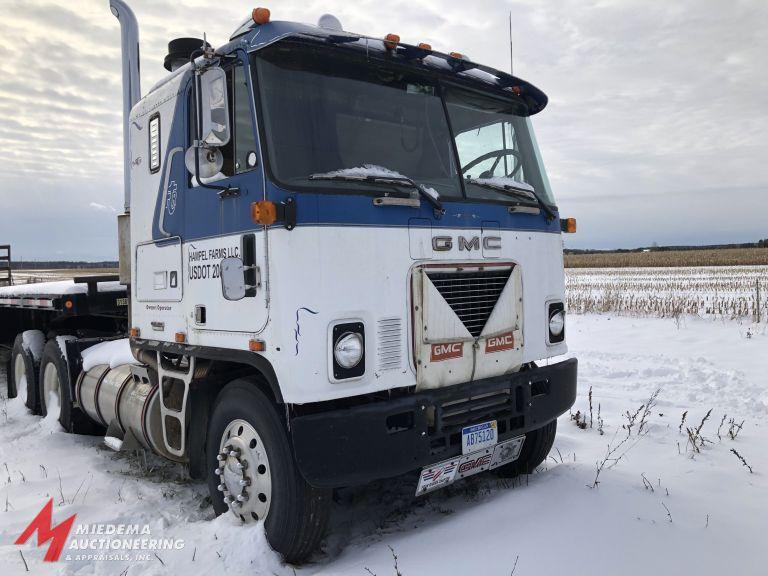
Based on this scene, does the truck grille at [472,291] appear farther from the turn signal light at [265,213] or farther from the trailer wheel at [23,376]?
the trailer wheel at [23,376]

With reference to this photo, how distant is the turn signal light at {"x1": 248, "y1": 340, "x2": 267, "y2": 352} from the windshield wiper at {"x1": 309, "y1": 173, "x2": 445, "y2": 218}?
91 centimetres

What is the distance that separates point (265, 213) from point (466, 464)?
1.97m

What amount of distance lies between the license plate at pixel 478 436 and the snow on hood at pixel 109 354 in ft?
10.3

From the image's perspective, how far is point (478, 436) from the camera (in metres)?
3.69

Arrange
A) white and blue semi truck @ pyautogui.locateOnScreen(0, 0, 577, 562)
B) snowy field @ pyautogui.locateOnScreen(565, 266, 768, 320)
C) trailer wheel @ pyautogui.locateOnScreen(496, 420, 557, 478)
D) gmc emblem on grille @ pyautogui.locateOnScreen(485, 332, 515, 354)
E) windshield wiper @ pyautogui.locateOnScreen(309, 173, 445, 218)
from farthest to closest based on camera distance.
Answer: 1. snowy field @ pyautogui.locateOnScreen(565, 266, 768, 320)
2. trailer wheel @ pyautogui.locateOnScreen(496, 420, 557, 478)
3. gmc emblem on grille @ pyautogui.locateOnScreen(485, 332, 515, 354)
4. windshield wiper @ pyautogui.locateOnScreen(309, 173, 445, 218)
5. white and blue semi truck @ pyautogui.locateOnScreen(0, 0, 577, 562)

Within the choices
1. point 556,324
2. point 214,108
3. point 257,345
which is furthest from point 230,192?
point 556,324

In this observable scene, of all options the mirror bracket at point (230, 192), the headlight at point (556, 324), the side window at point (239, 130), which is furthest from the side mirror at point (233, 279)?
the headlight at point (556, 324)

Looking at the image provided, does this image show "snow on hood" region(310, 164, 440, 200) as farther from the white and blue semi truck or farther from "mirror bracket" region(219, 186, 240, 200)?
"mirror bracket" region(219, 186, 240, 200)

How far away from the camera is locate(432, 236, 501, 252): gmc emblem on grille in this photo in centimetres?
357

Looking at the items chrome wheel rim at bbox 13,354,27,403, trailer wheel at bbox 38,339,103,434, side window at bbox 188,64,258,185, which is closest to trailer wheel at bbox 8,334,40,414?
chrome wheel rim at bbox 13,354,27,403

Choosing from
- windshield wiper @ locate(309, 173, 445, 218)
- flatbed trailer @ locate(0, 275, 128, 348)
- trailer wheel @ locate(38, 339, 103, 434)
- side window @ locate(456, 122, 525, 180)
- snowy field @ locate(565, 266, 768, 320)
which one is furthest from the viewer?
snowy field @ locate(565, 266, 768, 320)

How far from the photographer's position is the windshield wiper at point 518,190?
4.07 m

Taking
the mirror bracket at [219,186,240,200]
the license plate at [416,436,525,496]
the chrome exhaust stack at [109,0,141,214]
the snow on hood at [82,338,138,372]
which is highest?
the chrome exhaust stack at [109,0,141,214]

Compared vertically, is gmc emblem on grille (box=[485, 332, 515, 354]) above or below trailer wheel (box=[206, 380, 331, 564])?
above
